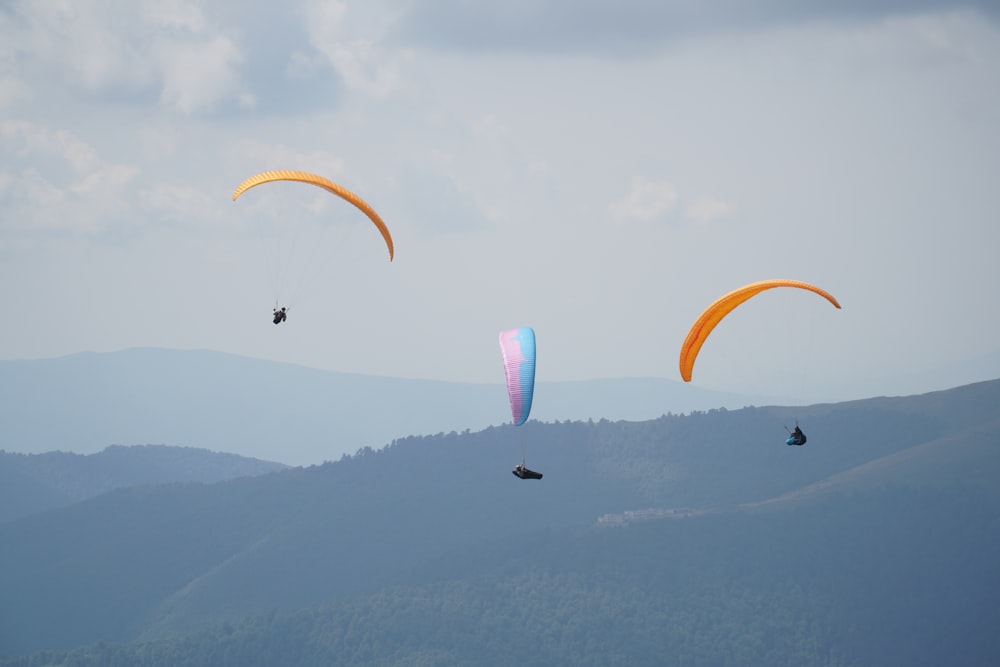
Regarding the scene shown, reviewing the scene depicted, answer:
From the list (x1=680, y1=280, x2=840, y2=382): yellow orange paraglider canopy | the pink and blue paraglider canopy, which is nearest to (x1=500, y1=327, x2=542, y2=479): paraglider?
the pink and blue paraglider canopy

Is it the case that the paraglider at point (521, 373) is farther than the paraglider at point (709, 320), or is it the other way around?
the paraglider at point (709, 320)

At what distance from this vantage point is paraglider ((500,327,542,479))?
6750cm

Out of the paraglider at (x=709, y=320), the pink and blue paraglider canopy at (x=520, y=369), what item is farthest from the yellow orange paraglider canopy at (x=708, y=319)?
the pink and blue paraglider canopy at (x=520, y=369)

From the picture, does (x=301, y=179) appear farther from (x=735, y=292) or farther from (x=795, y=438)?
(x=795, y=438)

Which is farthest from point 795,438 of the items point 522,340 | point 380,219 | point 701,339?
point 380,219

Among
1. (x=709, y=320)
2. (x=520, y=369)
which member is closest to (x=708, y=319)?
(x=709, y=320)

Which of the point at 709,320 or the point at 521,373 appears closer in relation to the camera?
the point at 521,373

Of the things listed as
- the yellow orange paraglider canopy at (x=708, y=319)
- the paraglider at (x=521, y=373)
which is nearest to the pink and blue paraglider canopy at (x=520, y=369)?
the paraglider at (x=521, y=373)

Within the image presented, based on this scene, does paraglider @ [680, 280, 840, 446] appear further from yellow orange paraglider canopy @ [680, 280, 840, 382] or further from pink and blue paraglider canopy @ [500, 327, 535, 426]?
pink and blue paraglider canopy @ [500, 327, 535, 426]

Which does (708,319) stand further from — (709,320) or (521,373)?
(521,373)

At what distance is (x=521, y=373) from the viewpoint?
68875 millimetres

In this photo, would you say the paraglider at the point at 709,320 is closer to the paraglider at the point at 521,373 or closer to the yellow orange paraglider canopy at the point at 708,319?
the yellow orange paraglider canopy at the point at 708,319

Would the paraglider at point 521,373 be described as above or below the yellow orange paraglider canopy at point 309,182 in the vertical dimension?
below

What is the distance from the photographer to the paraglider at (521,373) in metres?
67.5
